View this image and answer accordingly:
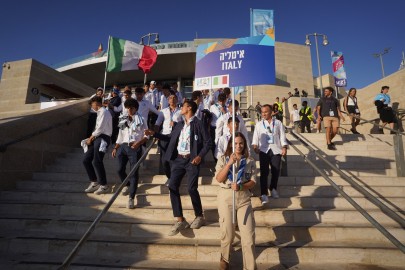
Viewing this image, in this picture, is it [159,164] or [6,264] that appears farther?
[159,164]

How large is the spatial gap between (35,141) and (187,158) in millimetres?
4025

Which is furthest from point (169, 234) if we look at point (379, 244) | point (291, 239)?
point (379, 244)

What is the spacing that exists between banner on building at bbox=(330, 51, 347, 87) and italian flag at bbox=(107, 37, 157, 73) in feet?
45.0

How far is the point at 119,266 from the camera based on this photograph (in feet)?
10.9

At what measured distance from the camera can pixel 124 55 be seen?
9.59m

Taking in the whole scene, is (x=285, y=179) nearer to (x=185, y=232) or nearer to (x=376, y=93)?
(x=185, y=232)

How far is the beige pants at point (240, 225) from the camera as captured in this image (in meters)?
3.07

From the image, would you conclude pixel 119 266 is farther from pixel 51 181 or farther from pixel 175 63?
pixel 175 63

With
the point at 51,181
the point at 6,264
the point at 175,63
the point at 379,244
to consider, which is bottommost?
the point at 6,264

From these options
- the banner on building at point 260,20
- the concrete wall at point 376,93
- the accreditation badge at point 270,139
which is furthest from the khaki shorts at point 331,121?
the banner on building at point 260,20

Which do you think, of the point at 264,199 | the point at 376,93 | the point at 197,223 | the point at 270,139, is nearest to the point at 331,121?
the point at 270,139

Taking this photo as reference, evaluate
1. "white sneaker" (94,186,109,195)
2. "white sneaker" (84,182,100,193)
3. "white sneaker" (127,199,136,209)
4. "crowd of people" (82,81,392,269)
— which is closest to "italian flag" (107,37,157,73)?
"crowd of people" (82,81,392,269)

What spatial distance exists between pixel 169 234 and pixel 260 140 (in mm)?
2440

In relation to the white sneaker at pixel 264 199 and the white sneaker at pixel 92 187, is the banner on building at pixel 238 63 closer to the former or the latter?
the white sneaker at pixel 264 199
